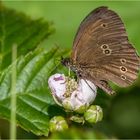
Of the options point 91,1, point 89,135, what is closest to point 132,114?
point 91,1

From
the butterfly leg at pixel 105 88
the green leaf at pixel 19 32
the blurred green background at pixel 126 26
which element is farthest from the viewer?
the blurred green background at pixel 126 26

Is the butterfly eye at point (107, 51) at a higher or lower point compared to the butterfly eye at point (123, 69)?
higher

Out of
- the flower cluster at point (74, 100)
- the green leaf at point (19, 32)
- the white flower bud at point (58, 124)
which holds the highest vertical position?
the green leaf at point (19, 32)

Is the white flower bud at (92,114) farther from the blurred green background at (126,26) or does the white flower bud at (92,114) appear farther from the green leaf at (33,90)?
the blurred green background at (126,26)

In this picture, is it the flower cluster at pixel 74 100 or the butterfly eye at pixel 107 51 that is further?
the butterfly eye at pixel 107 51

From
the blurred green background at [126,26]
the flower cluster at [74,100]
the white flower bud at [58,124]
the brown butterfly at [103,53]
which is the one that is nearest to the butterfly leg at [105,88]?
the brown butterfly at [103,53]

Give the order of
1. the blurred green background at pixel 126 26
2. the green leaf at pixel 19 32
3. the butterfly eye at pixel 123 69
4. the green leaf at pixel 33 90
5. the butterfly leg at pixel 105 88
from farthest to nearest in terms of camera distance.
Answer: the blurred green background at pixel 126 26 → the green leaf at pixel 19 32 → the butterfly eye at pixel 123 69 → the butterfly leg at pixel 105 88 → the green leaf at pixel 33 90

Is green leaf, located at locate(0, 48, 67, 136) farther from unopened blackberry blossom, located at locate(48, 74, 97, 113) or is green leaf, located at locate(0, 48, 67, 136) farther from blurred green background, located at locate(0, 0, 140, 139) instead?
blurred green background, located at locate(0, 0, 140, 139)

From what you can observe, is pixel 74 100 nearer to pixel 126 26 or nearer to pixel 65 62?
pixel 65 62

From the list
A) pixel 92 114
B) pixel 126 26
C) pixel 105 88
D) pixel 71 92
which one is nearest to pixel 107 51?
pixel 105 88
